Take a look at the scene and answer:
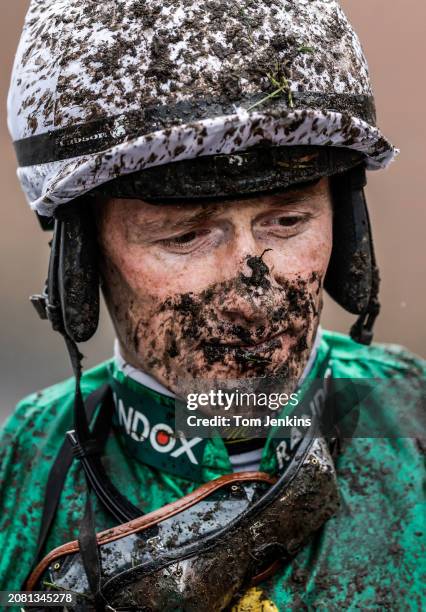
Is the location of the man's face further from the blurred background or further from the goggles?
the blurred background

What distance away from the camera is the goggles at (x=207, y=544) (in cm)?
210

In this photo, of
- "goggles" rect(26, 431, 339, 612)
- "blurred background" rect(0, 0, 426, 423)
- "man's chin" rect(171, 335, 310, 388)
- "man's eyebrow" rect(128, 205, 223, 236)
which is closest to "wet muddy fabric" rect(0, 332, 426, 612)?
"goggles" rect(26, 431, 339, 612)

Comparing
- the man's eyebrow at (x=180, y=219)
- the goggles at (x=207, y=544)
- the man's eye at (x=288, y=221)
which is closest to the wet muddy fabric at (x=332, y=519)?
the goggles at (x=207, y=544)

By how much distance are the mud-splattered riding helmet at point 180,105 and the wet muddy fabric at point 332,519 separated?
21.9 inches

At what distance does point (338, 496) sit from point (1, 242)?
6.15m

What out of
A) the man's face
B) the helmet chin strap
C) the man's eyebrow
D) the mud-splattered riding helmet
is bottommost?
the helmet chin strap

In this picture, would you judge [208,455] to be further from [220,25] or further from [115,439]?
[220,25]

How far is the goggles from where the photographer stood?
210 centimetres

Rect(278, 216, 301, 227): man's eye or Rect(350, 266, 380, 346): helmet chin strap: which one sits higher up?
Rect(278, 216, 301, 227): man's eye

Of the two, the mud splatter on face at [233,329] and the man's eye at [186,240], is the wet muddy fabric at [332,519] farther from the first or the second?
the man's eye at [186,240]

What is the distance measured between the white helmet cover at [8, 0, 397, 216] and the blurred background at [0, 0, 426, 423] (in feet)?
14.2

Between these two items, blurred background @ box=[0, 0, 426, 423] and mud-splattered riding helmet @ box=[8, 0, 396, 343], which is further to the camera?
blurred background @ box=[0, 0, 426, 423]

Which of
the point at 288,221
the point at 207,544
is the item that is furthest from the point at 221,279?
the point at 207,544

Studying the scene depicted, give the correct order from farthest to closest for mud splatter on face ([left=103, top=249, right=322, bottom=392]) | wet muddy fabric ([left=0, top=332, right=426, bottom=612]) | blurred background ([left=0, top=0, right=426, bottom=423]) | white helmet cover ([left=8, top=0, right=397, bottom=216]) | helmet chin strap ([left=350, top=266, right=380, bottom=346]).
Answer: blurred background ([left=0, top=0, right=426, bottom=423]) < helmet chin strap ([left=350, top=266, right=380, bottom=346]) < wet muddy fabric ([left=0, top=332, right=426, bottom=612]) < mud splatter on face ([left=103, top=249, right=322, bottom=392]) < white helmet cover ([left=8, top=0, right=397, bottom=216])
